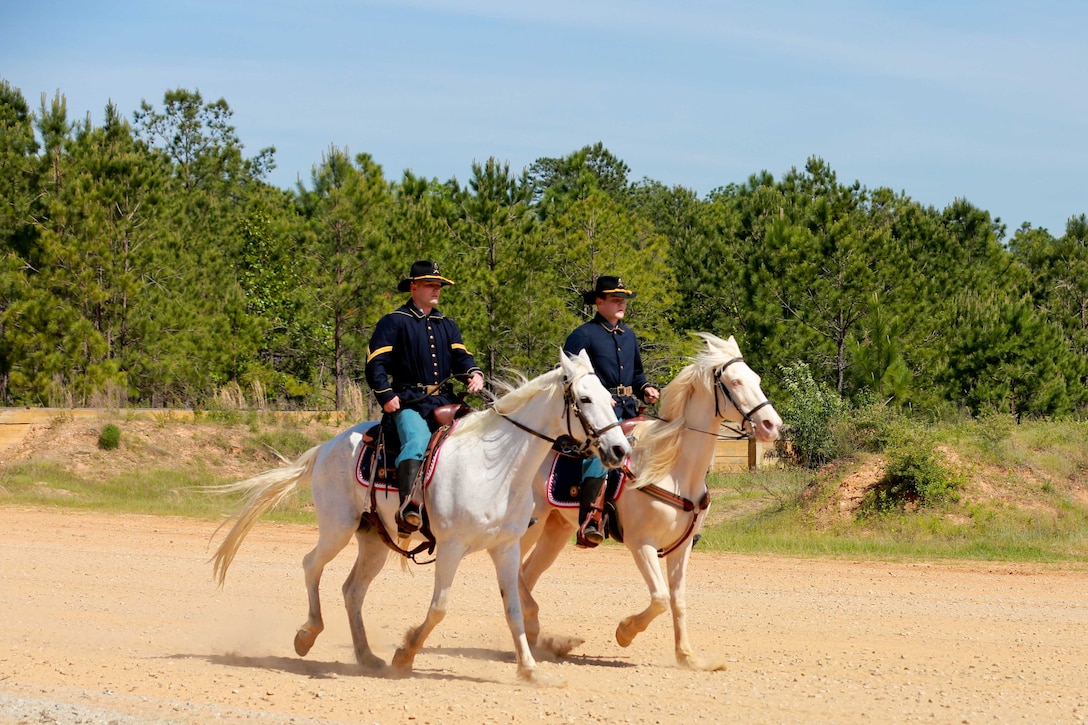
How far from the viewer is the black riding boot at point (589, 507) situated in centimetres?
957

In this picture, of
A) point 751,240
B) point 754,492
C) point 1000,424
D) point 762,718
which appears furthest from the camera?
point 751,240

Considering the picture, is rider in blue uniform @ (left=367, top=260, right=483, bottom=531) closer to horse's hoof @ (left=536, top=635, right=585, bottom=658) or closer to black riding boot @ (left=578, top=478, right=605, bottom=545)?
black riding boot @ (left=578, top=478, right=605, bottom=545)

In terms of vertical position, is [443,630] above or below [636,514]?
below

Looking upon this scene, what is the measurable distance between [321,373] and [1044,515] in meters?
23.6

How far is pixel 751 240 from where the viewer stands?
41500mm

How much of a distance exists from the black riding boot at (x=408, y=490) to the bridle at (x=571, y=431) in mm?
775

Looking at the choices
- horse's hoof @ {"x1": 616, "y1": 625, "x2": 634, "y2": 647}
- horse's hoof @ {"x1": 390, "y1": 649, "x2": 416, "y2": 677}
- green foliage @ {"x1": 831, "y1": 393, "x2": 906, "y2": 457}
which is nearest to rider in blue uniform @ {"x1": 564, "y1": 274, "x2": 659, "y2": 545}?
horse's hoof @ {"x1": 616, "y1": 625, "x2": 634, "y2": 647}

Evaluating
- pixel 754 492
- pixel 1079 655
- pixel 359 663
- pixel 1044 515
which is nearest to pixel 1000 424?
pixel 1044 515

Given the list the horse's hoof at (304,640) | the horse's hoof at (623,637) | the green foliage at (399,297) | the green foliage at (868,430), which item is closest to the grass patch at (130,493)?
the green foliage at (399,297)

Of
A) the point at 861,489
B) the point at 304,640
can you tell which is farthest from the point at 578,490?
the point at 861,489

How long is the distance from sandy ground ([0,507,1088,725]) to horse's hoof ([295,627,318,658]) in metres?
0.12

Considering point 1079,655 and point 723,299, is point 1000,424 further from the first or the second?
point 723,299

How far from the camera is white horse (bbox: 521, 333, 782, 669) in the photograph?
923cm

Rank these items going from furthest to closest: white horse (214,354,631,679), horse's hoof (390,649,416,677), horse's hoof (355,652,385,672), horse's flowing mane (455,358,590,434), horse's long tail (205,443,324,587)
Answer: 1. horse's long tail (205,443,324,587)
2. horse's hoof (355,652,385,672)
3. horse's hoof (390,649,416,677)
4. horse's flowing mane (455,358,590,434)
5. white horse (214,354,631,679)
